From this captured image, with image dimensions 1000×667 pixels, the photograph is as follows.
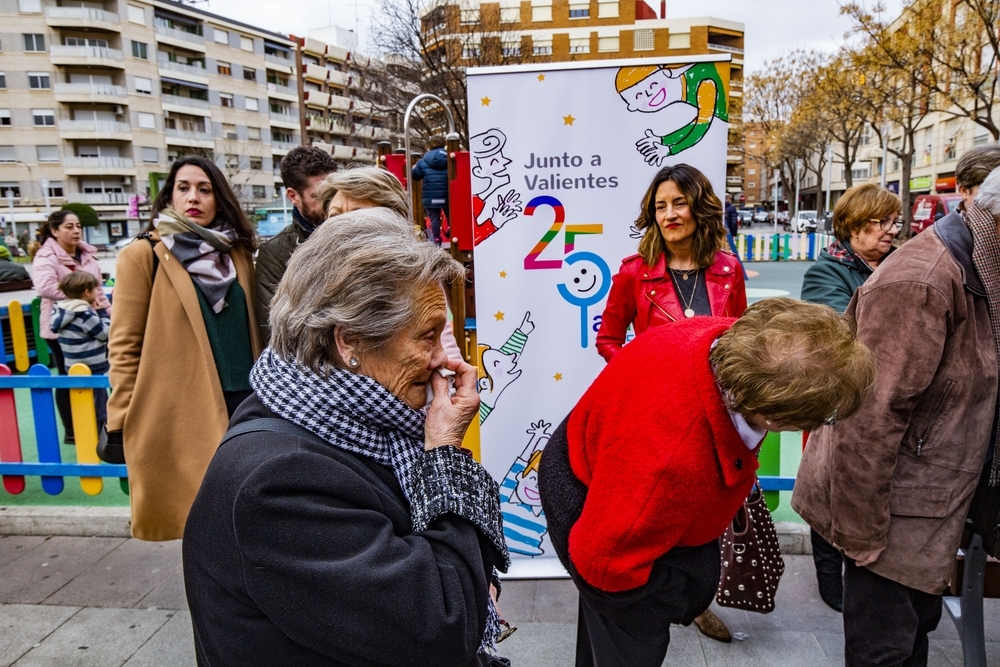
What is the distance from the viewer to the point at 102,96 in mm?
50156

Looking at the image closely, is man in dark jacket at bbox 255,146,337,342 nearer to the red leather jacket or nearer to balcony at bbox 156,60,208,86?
the red leather jacket

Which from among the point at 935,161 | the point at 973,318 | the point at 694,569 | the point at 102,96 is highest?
the point at 102,96

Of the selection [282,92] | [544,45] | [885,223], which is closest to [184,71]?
[282,92]

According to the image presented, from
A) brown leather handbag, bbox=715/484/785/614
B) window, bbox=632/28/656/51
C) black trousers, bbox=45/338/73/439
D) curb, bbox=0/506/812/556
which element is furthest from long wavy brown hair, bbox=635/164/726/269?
window, bbox=632/28/656/51

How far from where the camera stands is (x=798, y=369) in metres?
1.32

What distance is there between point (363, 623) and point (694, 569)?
879 mm

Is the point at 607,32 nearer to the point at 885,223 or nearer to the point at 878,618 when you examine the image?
the point at 885,223

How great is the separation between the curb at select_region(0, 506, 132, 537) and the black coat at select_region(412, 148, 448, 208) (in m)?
3.76

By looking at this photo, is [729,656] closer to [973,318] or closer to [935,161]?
[973,318]

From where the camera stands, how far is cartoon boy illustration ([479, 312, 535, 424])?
120 inches

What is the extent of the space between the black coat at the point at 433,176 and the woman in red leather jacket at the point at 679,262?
3866 millimetres

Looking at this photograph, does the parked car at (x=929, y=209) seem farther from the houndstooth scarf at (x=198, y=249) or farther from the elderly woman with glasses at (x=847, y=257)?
the houndstooth scarf at (x=198, y=249)

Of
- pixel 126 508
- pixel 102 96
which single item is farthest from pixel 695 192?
pixel 102 96

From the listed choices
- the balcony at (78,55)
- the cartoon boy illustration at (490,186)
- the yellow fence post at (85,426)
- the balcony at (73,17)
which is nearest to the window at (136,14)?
the balcony at (73,17)
